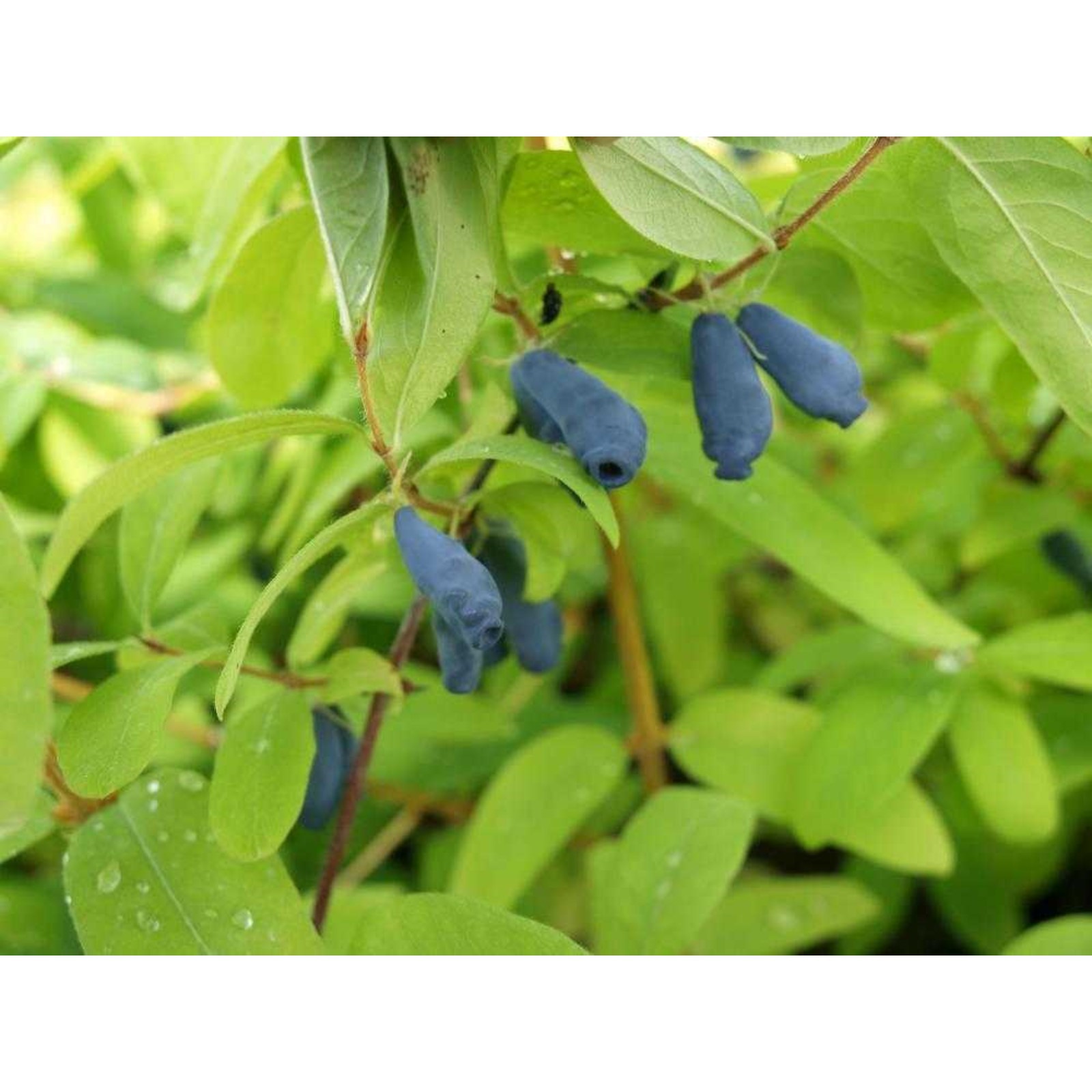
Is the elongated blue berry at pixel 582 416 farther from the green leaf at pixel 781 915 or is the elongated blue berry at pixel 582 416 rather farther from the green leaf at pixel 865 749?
the green leaf at pixel 781 915

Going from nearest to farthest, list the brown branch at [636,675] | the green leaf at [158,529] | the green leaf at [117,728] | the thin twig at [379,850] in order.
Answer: the green leaf at [117,728], the green leaf at [158,529], the brown branch at [636,675], the thin twig at [379,850]

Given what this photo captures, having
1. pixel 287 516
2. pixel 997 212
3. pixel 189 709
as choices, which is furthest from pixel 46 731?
pixel 189 709

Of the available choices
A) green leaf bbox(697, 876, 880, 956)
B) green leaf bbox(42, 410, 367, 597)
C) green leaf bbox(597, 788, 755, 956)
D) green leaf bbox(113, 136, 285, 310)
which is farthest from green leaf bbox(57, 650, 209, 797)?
green leaf bbox(697, 876, 880, 956)

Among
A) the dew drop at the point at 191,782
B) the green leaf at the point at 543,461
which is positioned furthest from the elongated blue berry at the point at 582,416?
the dew drop at the point at 191,782

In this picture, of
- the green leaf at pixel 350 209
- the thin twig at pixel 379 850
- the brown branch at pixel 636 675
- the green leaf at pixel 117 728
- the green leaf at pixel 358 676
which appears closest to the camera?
the green leaf at pixel 350 209

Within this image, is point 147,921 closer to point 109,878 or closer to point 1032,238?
point 109,878

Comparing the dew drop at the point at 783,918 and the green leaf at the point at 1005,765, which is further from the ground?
the green leaf at the point at 1005,765
